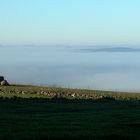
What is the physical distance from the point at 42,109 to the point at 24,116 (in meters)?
3.97

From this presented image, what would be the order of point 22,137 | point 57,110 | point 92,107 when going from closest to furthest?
point 22,137 < point 57,110 < point 92,107

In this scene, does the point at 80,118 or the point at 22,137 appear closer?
the point at 22,137

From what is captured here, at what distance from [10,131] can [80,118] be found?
5.62m

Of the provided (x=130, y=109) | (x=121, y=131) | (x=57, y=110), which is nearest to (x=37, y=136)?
(x=121, y=131)

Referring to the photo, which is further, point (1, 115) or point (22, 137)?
point (1, 115)

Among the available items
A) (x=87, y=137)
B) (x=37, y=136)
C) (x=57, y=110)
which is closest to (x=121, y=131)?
(x=87, y=137)

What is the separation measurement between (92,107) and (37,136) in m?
12.7

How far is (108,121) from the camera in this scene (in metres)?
23.7

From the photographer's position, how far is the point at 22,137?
18.5 m

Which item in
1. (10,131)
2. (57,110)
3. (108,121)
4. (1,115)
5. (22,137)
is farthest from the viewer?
(57,110)

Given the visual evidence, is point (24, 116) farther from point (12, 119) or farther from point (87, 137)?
point (87, 137)

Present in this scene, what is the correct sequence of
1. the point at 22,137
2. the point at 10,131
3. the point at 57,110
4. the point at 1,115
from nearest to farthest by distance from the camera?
the point at 22,137
the point at 10,131
the point at 1,115
the point at 57,110

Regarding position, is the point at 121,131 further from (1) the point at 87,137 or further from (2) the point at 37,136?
(2) the point at 37,136

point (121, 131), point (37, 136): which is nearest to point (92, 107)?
point (121, 131)
